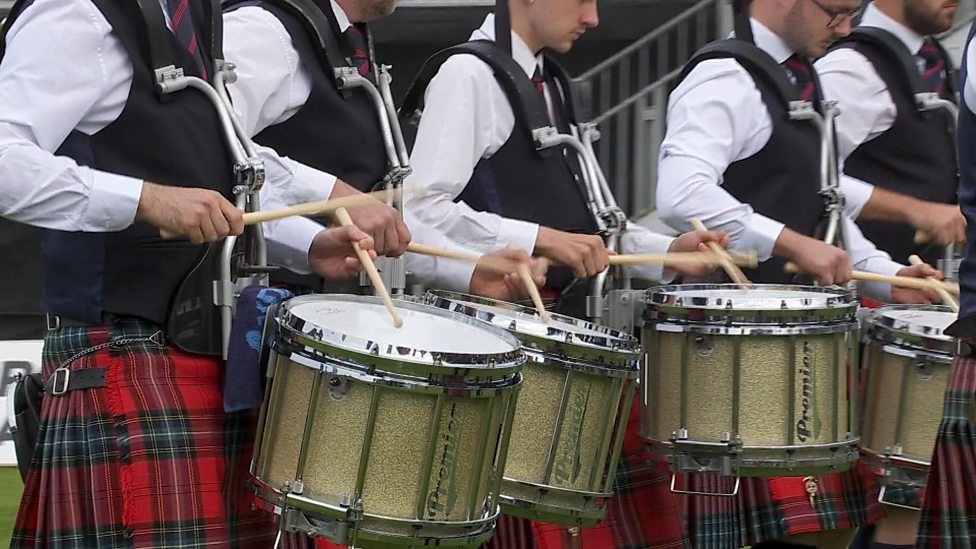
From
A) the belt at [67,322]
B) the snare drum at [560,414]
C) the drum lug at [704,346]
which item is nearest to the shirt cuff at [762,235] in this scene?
the drum lug at [704,346]

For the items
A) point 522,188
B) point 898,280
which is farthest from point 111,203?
point 898,280

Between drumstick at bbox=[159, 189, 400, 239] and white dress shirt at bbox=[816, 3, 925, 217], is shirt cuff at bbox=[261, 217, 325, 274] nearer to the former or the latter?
drumstick at bbox=[159, 189, 400, 239]

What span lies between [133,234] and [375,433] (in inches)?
23.3

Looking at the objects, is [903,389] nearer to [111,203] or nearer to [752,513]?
[752,513]

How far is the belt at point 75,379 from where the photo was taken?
10.0 feet

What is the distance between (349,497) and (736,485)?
Result: 48.7 inches

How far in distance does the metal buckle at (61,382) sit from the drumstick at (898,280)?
6.30 feet

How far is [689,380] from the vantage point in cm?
375

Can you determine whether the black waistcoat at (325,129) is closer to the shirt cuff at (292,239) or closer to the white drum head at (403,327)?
the shirt cuff at (292,239)

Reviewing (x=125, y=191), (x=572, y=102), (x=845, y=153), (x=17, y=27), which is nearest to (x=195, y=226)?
(x=125, y=191)

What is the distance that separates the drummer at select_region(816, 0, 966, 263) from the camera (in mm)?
4754

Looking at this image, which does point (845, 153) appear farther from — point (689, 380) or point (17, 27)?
point (17, 27)

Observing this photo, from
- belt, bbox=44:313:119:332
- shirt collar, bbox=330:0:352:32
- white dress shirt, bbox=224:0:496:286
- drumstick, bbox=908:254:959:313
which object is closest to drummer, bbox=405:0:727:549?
shirt collar, bbox=330:0:352:32

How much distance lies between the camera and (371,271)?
10.5 ft
